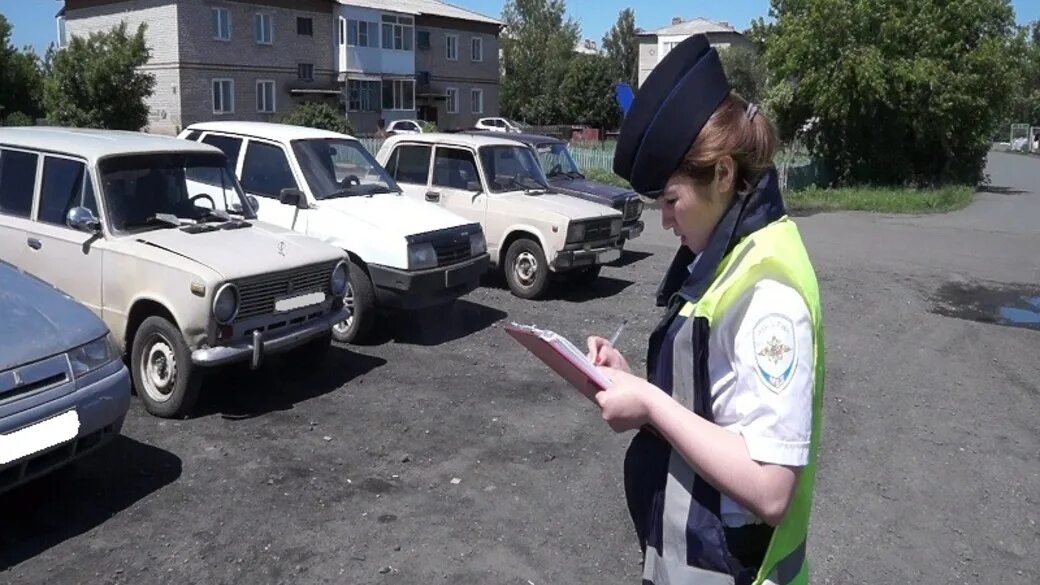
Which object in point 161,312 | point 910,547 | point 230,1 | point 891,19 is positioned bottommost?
point 910,547

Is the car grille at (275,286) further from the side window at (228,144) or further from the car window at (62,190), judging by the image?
the side window at (228,144)

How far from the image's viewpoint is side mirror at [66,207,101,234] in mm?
6746

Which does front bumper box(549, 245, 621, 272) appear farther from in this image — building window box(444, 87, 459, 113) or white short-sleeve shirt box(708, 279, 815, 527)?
building window box(444, 87, 459, 113)

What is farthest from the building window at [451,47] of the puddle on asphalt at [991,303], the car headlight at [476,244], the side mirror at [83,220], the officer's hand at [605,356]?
the officer's hand at [605,356]

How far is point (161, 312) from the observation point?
6570 mm

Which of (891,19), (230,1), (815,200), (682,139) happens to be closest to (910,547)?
(682,139)

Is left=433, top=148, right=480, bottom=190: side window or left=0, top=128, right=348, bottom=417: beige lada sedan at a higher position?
left=433, top=148, right=480, bottom=190: side window

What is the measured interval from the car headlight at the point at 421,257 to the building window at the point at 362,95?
4299cm

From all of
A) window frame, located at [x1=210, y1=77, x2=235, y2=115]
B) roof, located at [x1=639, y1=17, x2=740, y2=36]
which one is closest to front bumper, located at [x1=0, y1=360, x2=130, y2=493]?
window frame, located at [x1=210, y1=77, x2=235, y2=115]

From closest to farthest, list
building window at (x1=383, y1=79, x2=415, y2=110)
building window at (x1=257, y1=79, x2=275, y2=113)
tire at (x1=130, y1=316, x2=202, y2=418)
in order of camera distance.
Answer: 1. tire at (x1=130, y1=316, x2=202, y2=418)
2. building window at (x1=257, y1=79, x2=275, y2=113)
3. building window at (x1=383, y1=79, x2=415, y2=110)

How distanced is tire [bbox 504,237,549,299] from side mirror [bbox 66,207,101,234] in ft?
18.3

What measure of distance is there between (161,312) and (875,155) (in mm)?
26403

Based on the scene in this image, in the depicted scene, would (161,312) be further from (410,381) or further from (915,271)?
(915,271)

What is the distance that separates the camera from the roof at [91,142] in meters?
7.06
